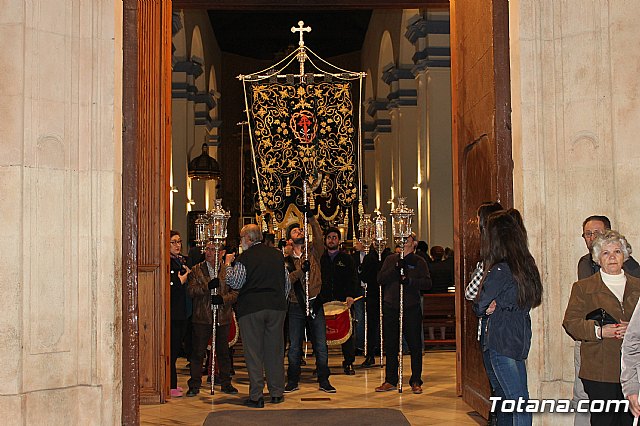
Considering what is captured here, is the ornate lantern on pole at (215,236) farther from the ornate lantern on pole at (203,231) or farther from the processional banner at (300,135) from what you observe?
the processional banner at (300,135)

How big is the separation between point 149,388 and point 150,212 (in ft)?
5.22

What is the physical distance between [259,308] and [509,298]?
3.43m

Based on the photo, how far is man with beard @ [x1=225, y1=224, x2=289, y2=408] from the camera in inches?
334

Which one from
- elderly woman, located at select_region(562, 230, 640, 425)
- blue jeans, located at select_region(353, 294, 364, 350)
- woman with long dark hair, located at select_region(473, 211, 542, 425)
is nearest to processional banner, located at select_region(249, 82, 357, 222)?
blue jeans, located at select_region(353, 294, 364, 350)

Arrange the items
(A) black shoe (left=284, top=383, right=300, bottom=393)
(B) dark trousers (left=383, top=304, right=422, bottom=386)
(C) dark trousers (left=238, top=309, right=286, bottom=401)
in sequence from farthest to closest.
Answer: (A) black shoe (left=284, top=383, right=300, bottom=393)
(B) dark trousers (left=383, top=304, right=422, bottom=386)
(C) dark trousers (left=238, top=309, right=286, bottom=401)

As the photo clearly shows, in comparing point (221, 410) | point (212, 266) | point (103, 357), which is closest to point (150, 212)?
point (212, 266)

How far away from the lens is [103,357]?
5.91m

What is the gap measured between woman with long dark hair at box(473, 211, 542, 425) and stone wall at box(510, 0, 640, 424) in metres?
0.53

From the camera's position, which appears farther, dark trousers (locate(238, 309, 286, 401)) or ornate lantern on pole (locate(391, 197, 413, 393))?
ornate lantern on pole (locate(391, 197, 413, 393))

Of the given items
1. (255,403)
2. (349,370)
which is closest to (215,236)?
(255,403)

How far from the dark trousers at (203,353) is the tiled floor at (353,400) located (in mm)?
164

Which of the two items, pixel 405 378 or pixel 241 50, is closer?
pixel 405 378

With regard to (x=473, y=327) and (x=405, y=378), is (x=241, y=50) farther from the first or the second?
(x=473, y=327)

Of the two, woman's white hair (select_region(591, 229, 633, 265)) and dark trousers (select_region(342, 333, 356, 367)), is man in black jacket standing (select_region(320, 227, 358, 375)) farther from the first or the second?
woman's white hair (select_region(591, 229, 633, 265))
